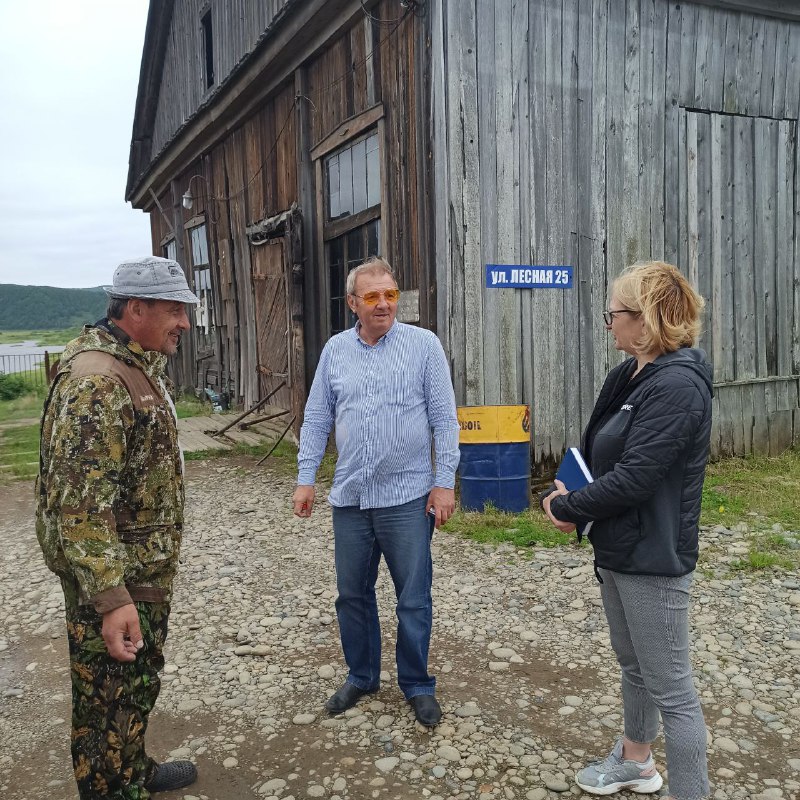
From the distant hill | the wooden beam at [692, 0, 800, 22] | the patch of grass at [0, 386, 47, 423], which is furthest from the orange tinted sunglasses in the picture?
the distant hill

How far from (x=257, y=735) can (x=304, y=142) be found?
7.13m

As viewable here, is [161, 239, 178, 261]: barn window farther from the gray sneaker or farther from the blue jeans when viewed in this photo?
the gray sneaker

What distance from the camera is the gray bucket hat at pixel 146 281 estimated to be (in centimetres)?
244

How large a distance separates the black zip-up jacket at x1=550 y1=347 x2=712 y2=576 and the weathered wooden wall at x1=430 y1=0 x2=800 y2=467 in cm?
395

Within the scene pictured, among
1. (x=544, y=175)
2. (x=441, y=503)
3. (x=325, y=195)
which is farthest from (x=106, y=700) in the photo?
(x=325, y=195)

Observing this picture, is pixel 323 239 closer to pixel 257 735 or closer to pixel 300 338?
pixel 300 338

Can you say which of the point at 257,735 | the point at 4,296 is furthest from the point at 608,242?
the point at 4,296

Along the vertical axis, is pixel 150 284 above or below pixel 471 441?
above

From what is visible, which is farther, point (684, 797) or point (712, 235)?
point (712, 235)

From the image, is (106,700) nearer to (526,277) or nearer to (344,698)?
(344,698)

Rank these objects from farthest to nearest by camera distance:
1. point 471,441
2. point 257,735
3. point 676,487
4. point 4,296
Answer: point 4,296 < point 471,441 < point 257,735 < point 676,487

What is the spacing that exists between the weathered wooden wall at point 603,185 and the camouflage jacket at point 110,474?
4.08 m

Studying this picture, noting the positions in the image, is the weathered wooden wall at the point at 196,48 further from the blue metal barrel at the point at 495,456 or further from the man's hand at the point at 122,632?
the man's hand at the point at 122,632

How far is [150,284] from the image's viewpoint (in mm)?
2441
